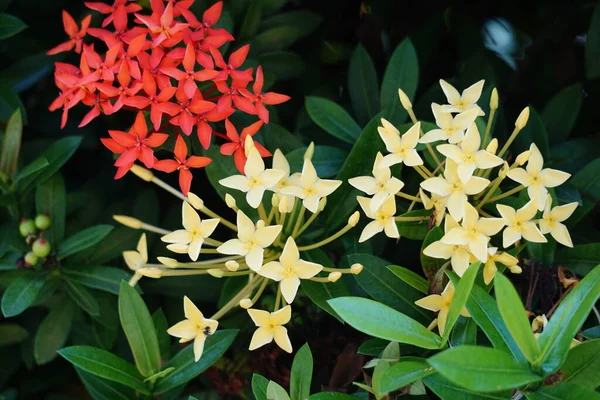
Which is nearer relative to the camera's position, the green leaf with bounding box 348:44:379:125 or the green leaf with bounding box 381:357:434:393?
the green leaf with bounding box 381:357:434:393

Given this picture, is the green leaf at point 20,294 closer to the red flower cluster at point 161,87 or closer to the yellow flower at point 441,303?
the red flower cluster at point 161,87

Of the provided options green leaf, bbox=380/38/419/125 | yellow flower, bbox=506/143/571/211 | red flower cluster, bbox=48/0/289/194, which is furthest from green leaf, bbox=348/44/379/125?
yellow flower, bbox=506/143/571/211

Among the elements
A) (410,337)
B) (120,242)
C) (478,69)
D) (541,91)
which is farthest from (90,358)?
(541,91)

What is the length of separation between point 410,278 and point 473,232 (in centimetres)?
12

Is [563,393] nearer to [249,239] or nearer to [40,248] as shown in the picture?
[249,239]

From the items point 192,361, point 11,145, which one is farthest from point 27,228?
point 192,361

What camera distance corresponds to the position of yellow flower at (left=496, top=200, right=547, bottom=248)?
788mm

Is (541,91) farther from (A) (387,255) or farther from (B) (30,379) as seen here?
(B) (30,379)

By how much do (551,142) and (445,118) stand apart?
0.42 m

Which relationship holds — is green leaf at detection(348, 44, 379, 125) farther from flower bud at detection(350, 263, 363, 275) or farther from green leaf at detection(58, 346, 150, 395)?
green leaf at detection(58, 346, 150, 395)

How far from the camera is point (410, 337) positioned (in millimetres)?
714

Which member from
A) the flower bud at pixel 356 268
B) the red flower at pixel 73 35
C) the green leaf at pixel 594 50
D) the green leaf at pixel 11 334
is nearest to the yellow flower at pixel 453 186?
the flower bud at pixel 356 268

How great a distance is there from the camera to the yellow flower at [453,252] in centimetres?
78

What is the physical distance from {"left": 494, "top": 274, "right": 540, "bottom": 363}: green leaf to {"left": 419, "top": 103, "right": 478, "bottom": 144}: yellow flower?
22cm
